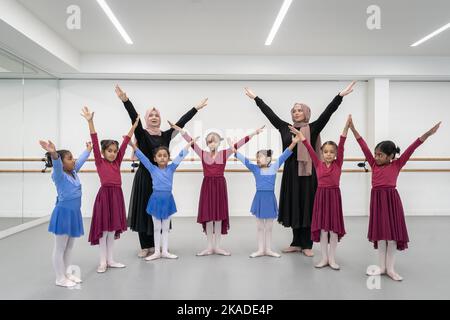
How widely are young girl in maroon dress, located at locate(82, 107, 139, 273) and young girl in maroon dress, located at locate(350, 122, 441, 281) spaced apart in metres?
2.16

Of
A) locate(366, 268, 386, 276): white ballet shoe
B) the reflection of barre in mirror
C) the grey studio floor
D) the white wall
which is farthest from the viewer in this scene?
the white wall

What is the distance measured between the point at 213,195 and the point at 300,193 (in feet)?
2.91

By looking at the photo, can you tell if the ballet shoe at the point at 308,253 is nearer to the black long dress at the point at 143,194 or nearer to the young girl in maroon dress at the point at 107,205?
the black long dress at the point at 143,194

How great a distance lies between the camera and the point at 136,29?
4164 mm

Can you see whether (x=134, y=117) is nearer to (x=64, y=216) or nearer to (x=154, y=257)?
(x=64, y=216)

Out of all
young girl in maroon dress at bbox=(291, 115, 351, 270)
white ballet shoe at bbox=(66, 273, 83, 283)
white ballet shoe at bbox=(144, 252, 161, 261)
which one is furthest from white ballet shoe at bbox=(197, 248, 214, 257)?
white ballet shoe at bbox=(66, 273, 83, 283)

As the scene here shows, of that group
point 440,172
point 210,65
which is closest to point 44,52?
point 210,65

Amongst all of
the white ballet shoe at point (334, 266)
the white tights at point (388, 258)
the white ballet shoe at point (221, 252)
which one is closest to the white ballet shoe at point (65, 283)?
the white ballet shoe at point (221, 252)

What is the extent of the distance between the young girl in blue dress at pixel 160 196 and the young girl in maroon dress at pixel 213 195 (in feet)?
0.75

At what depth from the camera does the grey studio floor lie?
2.40 m

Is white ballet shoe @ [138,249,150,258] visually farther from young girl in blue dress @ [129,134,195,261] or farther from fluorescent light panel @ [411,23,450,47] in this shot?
fluorescent light panel @ [411,23,450,47]

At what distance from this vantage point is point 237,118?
5.70 metres

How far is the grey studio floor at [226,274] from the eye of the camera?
7.86 ft
